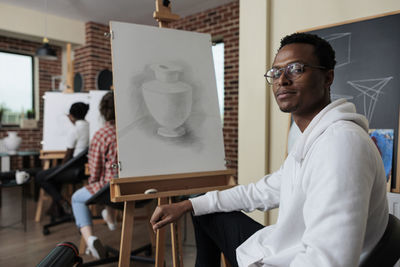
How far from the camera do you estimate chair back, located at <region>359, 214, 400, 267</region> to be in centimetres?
81

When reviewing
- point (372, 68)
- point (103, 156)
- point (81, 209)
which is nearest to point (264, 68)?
point (372, 68)

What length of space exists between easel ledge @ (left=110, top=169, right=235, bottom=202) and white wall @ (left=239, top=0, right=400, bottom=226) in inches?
22.9

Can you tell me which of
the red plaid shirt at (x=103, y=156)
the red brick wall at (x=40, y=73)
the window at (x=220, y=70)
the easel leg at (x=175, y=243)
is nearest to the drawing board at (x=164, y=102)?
the easel leg at (x=175, y=243)

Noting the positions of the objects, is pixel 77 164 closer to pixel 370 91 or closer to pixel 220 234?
pixel 220 234

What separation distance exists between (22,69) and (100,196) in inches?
181

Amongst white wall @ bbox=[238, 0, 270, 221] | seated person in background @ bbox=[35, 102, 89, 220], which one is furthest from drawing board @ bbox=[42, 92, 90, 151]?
white wall @ bbox=[238, 0, 270, 221]

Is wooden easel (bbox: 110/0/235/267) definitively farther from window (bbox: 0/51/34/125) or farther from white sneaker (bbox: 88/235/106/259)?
window (bbox: 0/51/34/125)

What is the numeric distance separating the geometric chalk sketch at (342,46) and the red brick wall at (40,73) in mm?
5385

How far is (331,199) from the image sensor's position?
0.76 m

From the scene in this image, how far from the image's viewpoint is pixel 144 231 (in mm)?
3152

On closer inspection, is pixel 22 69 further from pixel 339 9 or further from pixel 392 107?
pixel 392 107

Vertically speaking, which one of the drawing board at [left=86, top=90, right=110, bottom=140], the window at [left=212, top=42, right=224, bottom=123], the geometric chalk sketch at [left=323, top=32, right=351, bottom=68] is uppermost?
the window at [left=212, top=42, right=224, bottom=123]

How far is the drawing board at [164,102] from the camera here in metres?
1.68

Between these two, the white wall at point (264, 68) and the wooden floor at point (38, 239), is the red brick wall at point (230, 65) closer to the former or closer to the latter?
the wooden floor at point (38, 239)
